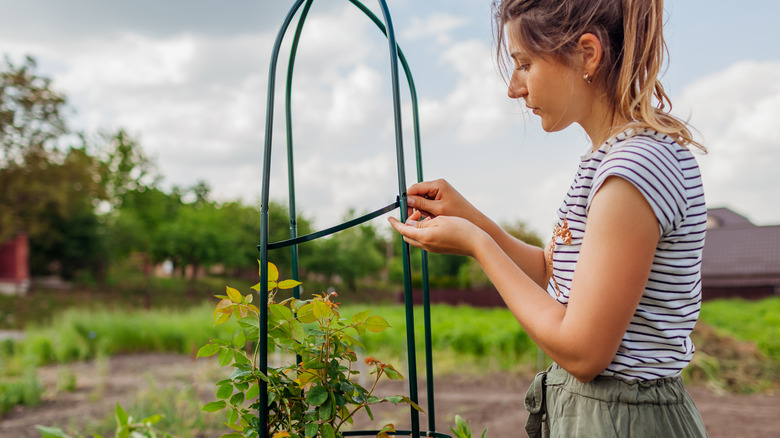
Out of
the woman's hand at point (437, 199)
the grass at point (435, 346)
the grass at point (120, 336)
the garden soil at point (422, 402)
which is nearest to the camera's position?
the woman's hand at point (437, 199)

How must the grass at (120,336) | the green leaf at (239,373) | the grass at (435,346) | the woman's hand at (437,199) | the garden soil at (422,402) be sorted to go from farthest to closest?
the grass at (120,336)
the grass at (435,346)
the garden soil at (422,402)
the woman's hand at (437,199)
the green leaf at (239,373)

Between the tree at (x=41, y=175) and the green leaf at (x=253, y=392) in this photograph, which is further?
the tree at (x=41, y=175)

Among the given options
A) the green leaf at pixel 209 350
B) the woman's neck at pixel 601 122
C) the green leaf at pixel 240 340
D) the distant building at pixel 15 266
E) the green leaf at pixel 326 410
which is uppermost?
the distant building at pixel 15 266

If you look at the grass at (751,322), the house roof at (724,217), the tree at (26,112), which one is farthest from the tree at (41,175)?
the house roof at (724,217)

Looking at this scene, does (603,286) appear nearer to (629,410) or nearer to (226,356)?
(629,410)

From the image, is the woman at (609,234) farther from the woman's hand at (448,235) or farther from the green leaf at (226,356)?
the green leaf at (226,356)

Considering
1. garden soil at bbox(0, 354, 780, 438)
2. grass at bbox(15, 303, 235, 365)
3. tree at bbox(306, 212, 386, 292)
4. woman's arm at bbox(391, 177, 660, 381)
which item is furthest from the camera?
tree at bbox(306, 212, 386, 292)

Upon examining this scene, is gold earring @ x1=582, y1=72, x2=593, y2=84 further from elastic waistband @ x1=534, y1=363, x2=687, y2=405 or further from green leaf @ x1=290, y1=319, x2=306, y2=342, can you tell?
green leaf @ x1=290, y1=319, x2=306, y2=342

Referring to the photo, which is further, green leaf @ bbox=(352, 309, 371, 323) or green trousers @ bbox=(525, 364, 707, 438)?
→ green leaf @ bbox=(352, 309, 371, 323)

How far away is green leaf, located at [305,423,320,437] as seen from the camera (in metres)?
0.85

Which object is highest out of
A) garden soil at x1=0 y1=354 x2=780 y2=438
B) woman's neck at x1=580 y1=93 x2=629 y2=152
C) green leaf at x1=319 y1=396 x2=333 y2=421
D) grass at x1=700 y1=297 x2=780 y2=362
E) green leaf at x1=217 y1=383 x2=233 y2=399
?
woman's neck at x1=580 y1=93 x2=629 y2=152

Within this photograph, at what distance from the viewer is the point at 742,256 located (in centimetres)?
1321

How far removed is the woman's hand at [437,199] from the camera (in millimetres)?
983

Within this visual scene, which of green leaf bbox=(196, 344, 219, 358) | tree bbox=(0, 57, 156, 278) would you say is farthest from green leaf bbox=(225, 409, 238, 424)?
tree bbox=(0, 57, 156, 278)
